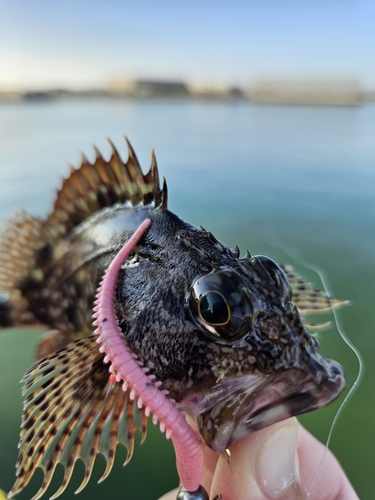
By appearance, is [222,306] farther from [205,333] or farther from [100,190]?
[100,190]

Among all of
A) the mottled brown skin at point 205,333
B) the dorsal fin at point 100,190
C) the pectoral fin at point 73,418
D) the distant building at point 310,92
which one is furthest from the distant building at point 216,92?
the pectoral fin at point 73,418

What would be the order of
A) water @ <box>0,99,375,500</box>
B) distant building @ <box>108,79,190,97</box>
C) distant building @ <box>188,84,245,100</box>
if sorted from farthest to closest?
1. distant building @ <box>188,84,245,100</box>
2. distant building @ <box>108,79,190,97</box>
3. water @ <box>0,99,375,500</box>

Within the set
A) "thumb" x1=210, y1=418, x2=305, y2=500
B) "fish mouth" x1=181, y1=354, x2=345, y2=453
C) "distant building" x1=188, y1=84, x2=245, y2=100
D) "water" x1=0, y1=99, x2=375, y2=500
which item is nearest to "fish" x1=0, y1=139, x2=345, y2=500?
"fish mouth" x1=181, y1=354, x2=345, y2=453

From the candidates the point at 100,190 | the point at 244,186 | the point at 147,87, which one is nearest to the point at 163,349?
the point at 100,190

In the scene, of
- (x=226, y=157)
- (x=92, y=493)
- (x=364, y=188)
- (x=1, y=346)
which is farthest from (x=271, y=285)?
(x=226, y=157)

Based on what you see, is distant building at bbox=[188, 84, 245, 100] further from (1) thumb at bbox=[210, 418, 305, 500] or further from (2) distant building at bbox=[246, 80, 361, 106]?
(1) thumb at bbox=[210, 418, 305, 500]

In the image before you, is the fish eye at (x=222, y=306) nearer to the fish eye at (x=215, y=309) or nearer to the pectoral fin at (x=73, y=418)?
the fish eye at (x=215, y=309)
